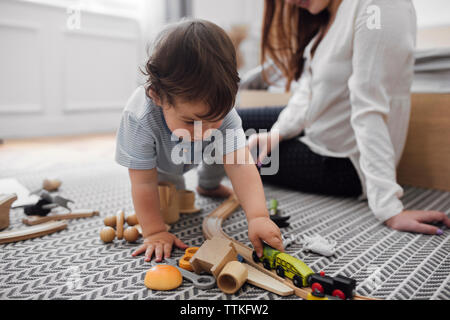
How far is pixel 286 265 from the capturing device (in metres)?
0.50

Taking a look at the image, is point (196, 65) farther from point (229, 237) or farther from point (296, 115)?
point (296, 115)

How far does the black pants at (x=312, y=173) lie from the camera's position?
0.92m

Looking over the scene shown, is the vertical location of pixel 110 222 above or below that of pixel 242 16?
below

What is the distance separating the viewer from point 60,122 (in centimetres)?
202

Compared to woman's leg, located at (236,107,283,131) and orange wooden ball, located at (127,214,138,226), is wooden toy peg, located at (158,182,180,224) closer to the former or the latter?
orange wooden ball, located at (127,214,138,226)

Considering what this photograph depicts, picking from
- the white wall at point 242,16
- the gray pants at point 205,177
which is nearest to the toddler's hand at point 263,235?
the gray pants at point 205,177

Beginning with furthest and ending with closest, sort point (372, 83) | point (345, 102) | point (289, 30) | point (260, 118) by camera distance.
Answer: point (260, 118) < point (289, 30) < point (345, 102) < point (372, 83)

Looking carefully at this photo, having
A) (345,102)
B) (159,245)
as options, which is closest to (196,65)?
(159,245)

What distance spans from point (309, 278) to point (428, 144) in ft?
2.49

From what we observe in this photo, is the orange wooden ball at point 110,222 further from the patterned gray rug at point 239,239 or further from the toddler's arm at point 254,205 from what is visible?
the toddler's arm at point 254,205

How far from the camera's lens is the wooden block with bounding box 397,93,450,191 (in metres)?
0.99

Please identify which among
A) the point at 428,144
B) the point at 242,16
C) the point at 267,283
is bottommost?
the point at 267,283

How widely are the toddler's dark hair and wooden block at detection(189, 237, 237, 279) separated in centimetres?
19

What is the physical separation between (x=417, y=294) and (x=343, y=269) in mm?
104
